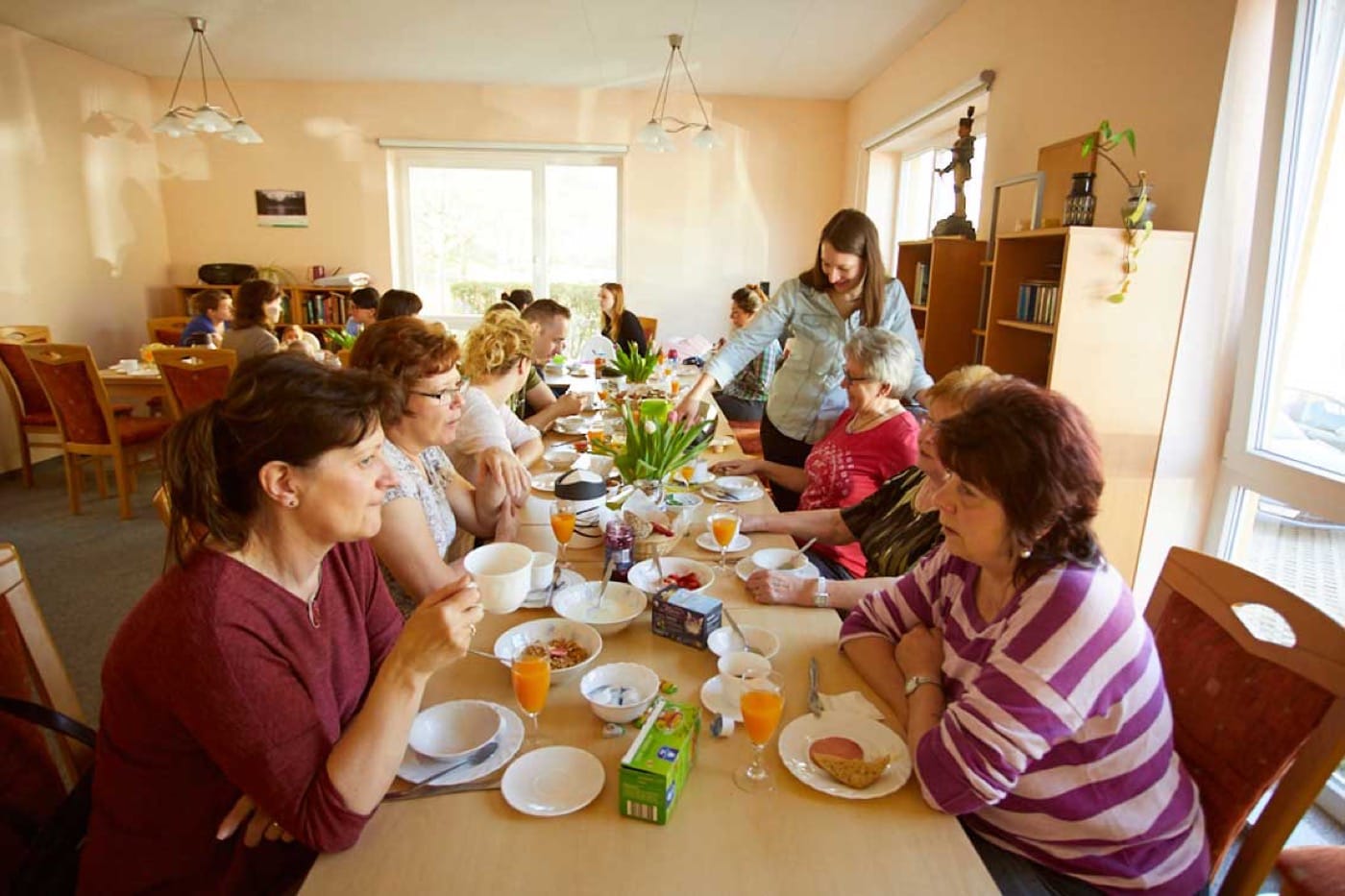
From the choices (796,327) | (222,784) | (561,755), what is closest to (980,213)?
(796,327)

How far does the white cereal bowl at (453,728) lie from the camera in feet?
3.50

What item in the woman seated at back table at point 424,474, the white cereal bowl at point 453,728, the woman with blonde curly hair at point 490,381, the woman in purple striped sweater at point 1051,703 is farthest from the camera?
the woman with blonde curly hair at point 490,381

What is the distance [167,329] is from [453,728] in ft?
20.4

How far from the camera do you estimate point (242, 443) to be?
0.97 m

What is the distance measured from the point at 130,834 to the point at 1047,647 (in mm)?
1228

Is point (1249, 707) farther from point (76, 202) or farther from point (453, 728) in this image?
point (76, 202)

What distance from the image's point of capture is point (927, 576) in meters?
1.37

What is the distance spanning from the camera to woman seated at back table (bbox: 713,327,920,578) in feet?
7.07

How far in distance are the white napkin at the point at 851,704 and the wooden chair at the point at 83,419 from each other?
425 cm

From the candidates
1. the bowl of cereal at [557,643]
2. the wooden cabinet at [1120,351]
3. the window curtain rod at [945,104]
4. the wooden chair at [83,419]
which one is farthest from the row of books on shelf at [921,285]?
the wooden chair at [83,419]

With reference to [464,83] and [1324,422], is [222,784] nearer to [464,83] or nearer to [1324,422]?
[1324,422]

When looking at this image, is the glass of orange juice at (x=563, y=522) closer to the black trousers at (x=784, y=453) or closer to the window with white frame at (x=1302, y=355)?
the black trousers at (x=784, y=453)

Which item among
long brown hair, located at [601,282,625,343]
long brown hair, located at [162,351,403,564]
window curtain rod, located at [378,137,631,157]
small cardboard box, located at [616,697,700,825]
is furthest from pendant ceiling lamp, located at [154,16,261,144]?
small cardboard box, located at [616,697,700,825]

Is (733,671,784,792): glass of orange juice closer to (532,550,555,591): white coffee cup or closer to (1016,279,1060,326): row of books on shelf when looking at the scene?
(532,550,555,591): white coffee cup
